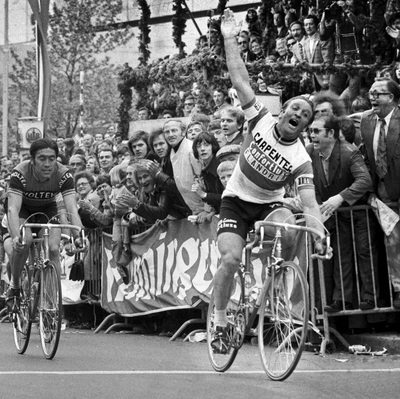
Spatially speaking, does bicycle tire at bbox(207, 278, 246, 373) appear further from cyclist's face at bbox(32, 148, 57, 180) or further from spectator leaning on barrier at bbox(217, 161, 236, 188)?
cyclist's face at bbox(32, 148, 57, 180)

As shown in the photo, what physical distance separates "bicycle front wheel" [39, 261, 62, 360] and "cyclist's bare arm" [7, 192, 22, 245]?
0.58 meters

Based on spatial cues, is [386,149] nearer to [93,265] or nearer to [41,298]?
[41,298]

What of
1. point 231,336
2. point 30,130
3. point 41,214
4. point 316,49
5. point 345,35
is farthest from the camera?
point 30,130

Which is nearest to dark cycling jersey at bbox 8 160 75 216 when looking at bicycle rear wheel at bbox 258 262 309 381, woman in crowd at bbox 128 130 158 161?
woman in crowd at bbox 128 130 158 161

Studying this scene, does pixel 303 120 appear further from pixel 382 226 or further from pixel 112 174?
pixel 112 174

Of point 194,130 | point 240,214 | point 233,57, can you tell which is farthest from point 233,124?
point 233,57

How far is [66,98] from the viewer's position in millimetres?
44000

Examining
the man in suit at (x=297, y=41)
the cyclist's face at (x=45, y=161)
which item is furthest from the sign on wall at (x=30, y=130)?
the cyclist's face at (x=45, y=161)

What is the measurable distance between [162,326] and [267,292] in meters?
5.24

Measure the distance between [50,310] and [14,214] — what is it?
1.22 m

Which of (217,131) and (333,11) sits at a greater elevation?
(333,11)

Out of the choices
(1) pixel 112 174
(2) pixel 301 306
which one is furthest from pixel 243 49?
(2) pixel 301 306

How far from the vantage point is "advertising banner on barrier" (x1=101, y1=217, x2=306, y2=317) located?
11680 mm

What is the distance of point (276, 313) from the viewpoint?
26.3ft
